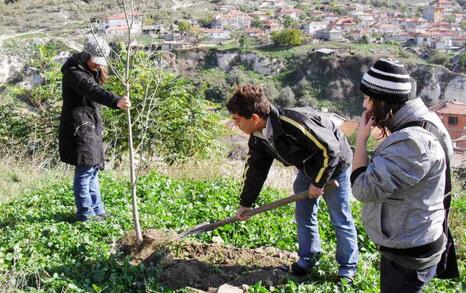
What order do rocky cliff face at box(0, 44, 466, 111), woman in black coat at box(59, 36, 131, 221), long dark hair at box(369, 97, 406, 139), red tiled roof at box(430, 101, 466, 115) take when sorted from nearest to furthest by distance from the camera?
long dark hair at box(369, 97, 406, 139) < woman in black coat at box(59, 36, 131, 221) < red tiled roof at box(430, 101, 466, 115) < rocky cliff face at box(0, 44, 466, 111)

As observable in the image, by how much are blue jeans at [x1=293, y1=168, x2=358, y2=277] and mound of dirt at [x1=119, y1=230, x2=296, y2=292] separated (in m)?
0.26

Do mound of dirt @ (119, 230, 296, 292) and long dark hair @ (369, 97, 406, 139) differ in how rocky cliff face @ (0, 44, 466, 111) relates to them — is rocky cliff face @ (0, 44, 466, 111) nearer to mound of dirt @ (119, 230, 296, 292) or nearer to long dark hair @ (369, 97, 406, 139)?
mound of dirt @ (119, 230, 296, 292)

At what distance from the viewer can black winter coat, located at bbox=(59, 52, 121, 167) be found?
4410 millimetres

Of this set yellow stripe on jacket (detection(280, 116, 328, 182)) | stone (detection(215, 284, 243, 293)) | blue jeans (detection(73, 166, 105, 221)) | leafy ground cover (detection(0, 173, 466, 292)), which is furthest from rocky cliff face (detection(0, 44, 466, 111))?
yellow stripe on jacket (detection(280, 116, 328, 182))

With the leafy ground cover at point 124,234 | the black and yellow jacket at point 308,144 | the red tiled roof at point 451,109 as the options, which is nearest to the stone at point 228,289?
the leafy ground cover at point 124,234

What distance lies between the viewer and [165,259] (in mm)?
3811

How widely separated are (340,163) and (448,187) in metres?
0.88

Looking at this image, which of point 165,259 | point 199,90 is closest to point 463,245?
point 165,259

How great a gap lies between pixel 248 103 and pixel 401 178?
114cm

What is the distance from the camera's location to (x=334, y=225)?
351cm

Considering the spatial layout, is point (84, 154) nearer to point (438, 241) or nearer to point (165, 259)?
point (165, 259)

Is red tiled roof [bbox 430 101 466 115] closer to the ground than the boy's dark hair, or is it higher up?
closer to the ground

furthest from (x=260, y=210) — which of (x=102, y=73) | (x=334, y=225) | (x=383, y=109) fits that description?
(x=102, y=73)

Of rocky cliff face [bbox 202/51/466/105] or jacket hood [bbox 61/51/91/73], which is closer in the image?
jacket hood [bbox 61/51/91/73]
